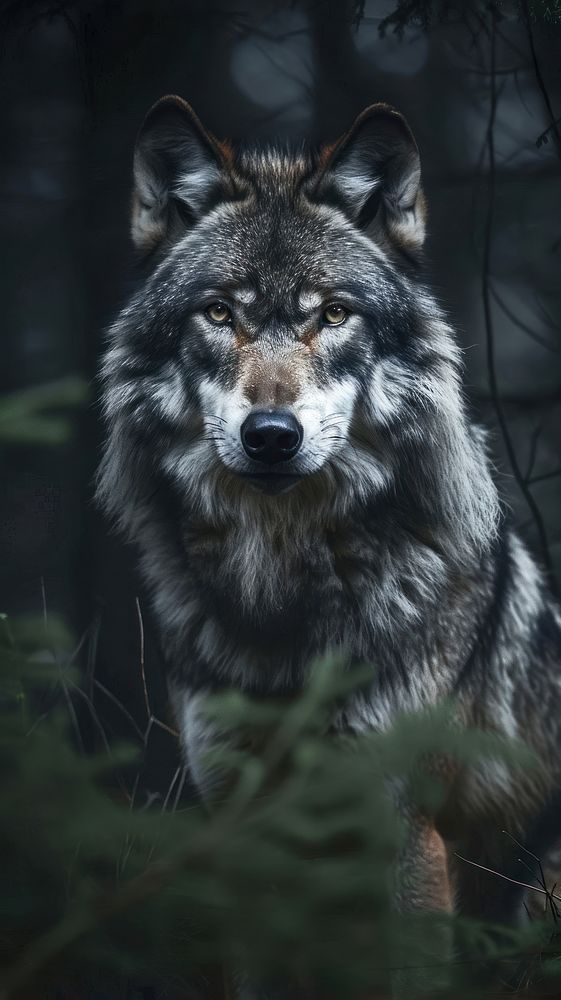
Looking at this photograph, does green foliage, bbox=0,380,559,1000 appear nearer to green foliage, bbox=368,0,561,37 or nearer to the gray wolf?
the gray wolf

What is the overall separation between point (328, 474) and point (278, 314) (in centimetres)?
45

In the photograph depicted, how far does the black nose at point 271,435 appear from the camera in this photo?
81.2 inches

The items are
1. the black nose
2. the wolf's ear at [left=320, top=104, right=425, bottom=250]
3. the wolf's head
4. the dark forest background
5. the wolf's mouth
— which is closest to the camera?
the black nose

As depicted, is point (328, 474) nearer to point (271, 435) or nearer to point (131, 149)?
point (271, 435)

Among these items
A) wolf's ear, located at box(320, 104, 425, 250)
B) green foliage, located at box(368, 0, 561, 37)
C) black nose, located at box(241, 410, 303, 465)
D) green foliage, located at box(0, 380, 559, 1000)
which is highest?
green foliage, located at box(368, 0, 561, 37)

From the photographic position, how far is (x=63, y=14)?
2.83 m

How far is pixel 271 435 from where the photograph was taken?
A: 2068 millimetres

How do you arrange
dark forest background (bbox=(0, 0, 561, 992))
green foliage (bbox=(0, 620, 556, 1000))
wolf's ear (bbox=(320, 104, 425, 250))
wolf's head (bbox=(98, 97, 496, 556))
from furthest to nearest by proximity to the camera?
dark forest background (bbox=(0, 0, 561, 992)) < wolf's ear (bbox=(320, 104, 425, 250)) < wolf's head (bbox=(98, 97, 496, 556)) < green foliage (bbox=(0, 620, 556, 1000))

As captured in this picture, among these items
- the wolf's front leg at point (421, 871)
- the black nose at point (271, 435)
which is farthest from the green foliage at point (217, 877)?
the wolf's front leg at point (421, 871)

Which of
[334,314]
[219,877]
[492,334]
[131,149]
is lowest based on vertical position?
[219,877]

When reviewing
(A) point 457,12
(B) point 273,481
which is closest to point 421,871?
→ (B) point 273,481

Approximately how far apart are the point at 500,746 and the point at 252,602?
1.42 meters

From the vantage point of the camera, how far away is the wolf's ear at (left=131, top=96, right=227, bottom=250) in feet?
8.18

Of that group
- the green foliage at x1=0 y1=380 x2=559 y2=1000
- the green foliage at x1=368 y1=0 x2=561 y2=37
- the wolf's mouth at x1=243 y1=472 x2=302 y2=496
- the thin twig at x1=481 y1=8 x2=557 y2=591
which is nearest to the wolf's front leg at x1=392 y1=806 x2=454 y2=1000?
the wolf's mouth at x1=243 y1=472 x2=302 y2=496
